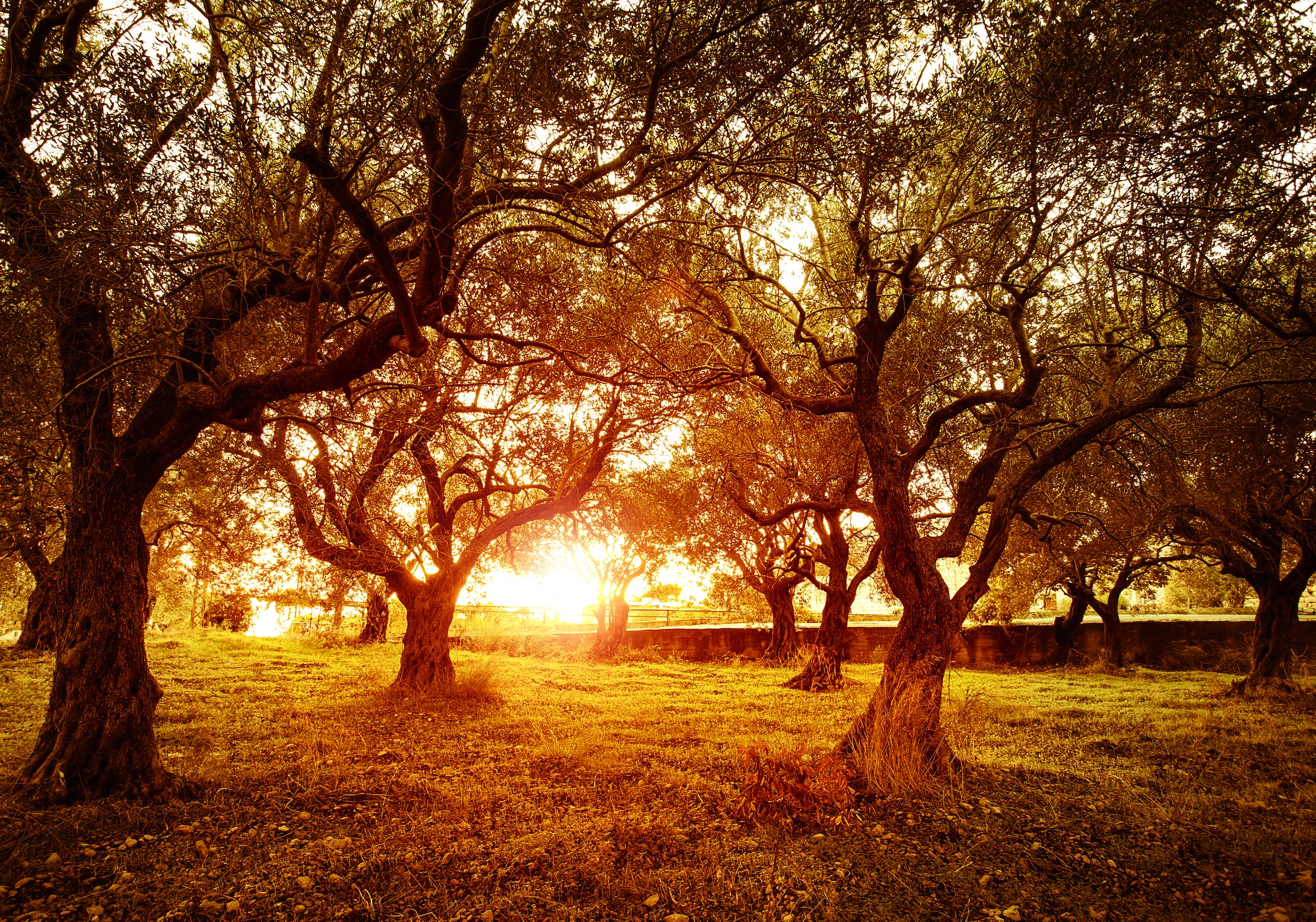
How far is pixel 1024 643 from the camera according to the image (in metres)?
21.5

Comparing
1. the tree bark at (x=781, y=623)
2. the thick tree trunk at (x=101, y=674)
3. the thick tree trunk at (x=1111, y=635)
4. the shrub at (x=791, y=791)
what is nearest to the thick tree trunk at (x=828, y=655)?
the tree bark at (x=781, y=623)

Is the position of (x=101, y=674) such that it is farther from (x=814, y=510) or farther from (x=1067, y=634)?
(x=1067, y=634)

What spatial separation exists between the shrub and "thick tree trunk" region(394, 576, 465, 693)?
7.14 metres

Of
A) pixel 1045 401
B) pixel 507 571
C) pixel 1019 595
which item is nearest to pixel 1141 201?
pixel 1045 401

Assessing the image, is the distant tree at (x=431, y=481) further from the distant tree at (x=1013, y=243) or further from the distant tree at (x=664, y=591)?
the distant tree at (x=664, y=591)

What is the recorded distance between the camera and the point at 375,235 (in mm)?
4344

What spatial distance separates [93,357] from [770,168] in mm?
6488

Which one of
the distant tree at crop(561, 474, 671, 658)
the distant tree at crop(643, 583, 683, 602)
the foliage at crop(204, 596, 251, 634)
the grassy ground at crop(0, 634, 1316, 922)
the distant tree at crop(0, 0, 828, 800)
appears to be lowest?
the foliage at crop(204, 596, 251, 634)

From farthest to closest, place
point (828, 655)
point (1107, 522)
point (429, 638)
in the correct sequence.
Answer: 1. point (828, 655)
2. point (1107, 522)
3. point (429, 638)

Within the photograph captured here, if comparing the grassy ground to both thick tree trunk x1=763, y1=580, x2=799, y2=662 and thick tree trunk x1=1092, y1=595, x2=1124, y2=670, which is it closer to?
thick tree trunk x1=763, y1=580, x2=799, y2=662

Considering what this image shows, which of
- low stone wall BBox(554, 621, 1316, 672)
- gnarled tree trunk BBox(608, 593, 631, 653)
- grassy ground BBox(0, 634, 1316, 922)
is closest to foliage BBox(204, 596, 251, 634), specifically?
low stone wall BBox(554, 621, 1316, 672)

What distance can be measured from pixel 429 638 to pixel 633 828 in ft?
24.7

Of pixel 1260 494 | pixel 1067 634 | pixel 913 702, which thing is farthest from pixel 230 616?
pixel 1260 494

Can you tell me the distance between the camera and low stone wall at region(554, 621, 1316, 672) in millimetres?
19672
